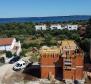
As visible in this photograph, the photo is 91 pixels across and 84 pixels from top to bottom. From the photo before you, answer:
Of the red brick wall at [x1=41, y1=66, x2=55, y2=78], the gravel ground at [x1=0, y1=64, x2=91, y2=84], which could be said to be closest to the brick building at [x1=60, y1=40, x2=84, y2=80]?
the gravel ground at [x1=0, y1=64, x2=91, y2=84]

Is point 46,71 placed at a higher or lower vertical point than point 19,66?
higher

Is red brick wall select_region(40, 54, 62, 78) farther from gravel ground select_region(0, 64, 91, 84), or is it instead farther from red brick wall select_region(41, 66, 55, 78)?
gravel ground select_region(0, 64, 91, 84)

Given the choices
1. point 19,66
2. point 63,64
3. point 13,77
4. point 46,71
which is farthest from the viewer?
point 19,66

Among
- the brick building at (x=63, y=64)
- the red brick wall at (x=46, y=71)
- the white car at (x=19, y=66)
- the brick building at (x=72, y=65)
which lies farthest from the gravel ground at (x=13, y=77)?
the brick building at (x=63, y=64)

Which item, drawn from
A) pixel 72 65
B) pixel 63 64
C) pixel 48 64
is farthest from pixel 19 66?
pixel 72 65

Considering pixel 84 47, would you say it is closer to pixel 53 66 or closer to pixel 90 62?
pixel 90 62

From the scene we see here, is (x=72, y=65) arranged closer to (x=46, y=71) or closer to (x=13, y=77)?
(x=46, y=71)

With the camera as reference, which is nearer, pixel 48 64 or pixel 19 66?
pixel 48 64

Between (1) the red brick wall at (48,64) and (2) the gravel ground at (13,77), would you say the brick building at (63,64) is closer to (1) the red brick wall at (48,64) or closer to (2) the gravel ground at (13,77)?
(1) the red brick wall at (48,64)

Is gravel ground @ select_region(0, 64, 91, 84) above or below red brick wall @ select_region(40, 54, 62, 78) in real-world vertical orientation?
below
